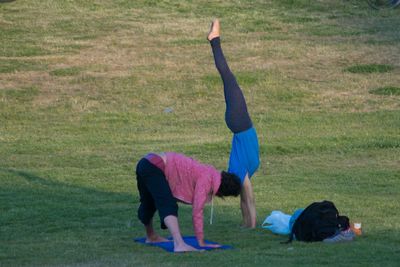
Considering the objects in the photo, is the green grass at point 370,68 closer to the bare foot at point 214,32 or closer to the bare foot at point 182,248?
the bare foot at point 214,32

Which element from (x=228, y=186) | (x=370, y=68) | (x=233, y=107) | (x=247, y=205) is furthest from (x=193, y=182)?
(x=370, y=68)

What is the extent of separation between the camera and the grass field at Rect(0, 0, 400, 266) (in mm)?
11070

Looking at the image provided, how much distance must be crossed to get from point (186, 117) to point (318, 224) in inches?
470

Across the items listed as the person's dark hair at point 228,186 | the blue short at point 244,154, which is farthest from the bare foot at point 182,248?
the blue short at point 244,154

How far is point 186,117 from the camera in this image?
2236cm

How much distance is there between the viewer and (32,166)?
1694 cm

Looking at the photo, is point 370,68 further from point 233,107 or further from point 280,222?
point 280,222

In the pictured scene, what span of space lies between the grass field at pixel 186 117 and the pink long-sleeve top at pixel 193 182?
484mm

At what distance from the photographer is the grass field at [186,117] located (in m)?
11.1

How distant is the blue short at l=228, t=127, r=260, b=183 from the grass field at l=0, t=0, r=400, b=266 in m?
0.70

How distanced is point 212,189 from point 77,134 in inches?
420

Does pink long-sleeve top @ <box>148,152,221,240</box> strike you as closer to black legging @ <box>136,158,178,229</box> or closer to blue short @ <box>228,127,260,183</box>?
black legging @ <box>136,158,178,229</box>

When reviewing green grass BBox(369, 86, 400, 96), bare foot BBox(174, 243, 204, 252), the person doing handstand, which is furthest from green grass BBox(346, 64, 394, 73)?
bare foot BBox(174, 243, 204, 252)

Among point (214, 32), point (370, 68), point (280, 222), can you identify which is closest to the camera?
point (280, 222)
